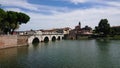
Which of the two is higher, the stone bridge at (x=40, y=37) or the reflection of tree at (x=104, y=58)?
the stone bridge at (x=40, y=37)

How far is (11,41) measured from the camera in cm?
7444

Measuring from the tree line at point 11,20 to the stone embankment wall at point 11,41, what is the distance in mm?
6013

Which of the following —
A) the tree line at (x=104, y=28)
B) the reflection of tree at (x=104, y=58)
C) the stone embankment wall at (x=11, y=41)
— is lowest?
the reflection of tree at (x=104, y=58)

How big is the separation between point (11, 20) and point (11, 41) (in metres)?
11.2

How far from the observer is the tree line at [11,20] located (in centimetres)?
8024

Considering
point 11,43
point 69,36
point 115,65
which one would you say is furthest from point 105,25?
point 115,65

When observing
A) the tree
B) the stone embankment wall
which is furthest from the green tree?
the tree

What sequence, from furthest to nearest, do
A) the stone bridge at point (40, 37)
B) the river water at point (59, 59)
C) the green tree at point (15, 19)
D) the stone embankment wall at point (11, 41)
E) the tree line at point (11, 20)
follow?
1. the stone bridge at point (40, 37)
2. the green tree at point (15, 19)
3. the tree line at point (11, 20)
4. the stone embankment wall at point (11, 41)
5. the river water at point (59, 59)

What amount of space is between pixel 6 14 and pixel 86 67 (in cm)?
4764

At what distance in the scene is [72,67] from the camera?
37.2 metres

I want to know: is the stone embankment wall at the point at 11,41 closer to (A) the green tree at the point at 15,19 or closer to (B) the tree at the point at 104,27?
(A) the green tree at the point at 15,19

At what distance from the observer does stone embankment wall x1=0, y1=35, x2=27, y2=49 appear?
67.7 m

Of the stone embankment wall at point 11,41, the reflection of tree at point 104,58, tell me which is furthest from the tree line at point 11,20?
the reflection of tree at point 104,58

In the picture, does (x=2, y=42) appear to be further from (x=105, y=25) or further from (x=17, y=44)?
(x=105, y=25)
